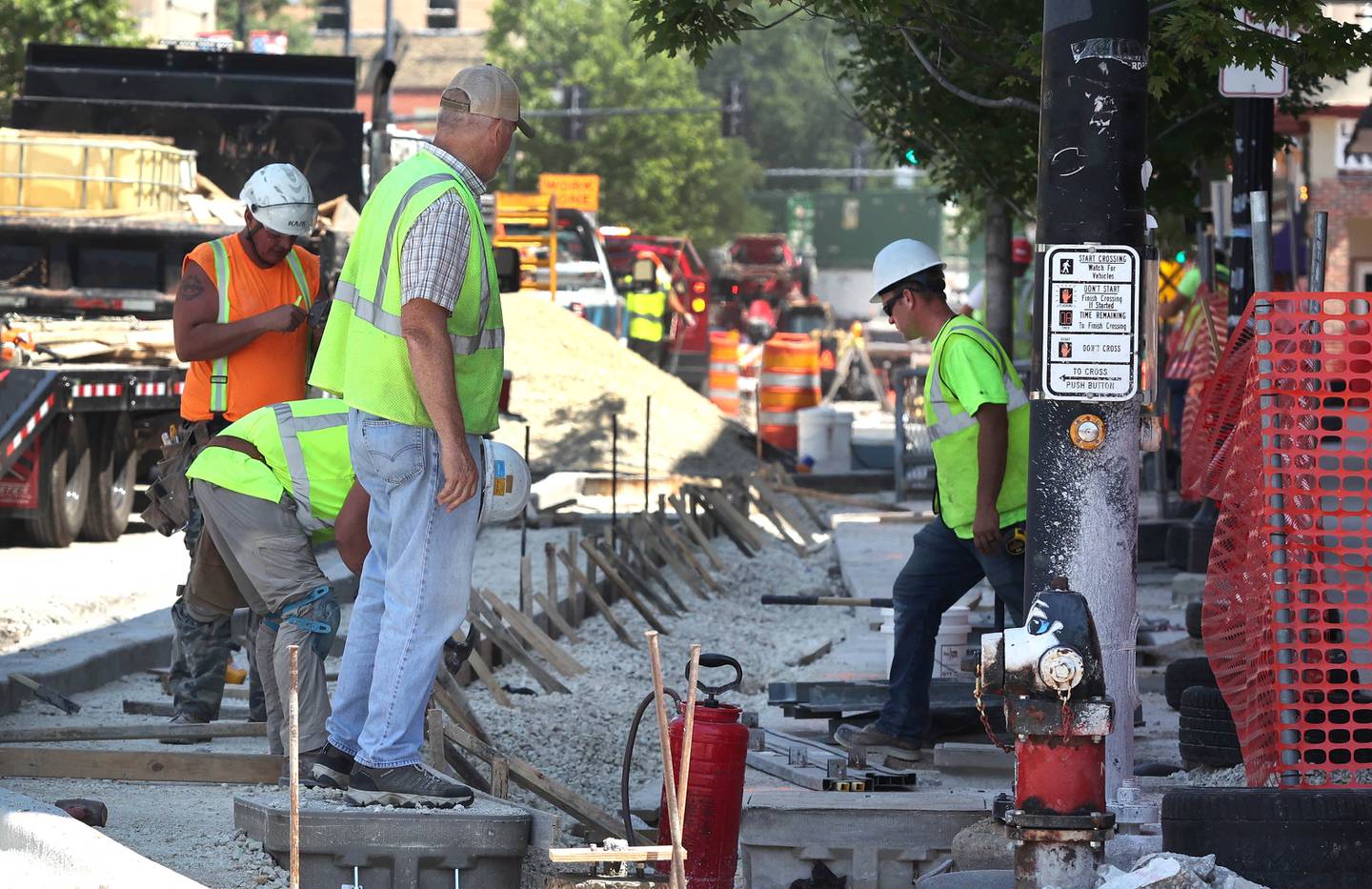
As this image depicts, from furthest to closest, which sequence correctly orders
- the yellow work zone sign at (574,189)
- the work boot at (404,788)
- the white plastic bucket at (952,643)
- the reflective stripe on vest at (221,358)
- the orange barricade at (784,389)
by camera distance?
the yellow work zone sign at (574,189) → the orange barricade at (784,389) → the white plastic bucket at (952,643) → the reflective stripe on vest at (221,358) → the work boot at (404,788)

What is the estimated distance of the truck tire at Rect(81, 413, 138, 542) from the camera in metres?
14.7

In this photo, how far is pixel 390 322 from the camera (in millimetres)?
5465

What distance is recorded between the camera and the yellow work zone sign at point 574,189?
157 ft

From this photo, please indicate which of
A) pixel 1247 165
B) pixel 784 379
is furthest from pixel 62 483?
pixel 784 379

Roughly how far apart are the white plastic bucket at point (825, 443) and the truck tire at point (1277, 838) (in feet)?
55.2

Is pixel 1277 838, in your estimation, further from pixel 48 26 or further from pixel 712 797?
pixel 48 26

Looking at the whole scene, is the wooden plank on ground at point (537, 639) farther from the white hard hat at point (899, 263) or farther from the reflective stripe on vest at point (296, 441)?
the reflective stripe on vest at point (296, 441)

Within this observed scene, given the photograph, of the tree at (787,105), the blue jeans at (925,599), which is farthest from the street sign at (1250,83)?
the tree at (787,105)

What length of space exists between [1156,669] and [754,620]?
337 cm

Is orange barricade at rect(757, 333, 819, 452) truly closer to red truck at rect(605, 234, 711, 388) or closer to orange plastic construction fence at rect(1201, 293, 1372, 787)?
red truck at rect(605, 234, 711, 388)

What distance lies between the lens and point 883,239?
8544 centimetres

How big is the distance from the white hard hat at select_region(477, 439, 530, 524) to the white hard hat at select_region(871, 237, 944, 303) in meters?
1.80

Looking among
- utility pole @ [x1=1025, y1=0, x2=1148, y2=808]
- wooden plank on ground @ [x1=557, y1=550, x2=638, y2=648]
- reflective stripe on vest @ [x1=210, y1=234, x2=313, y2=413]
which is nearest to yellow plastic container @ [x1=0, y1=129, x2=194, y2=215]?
wooden plank on ground @ [x1=557, y1=550, x2=638, y2=648]

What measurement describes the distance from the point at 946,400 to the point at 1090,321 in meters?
1.70
